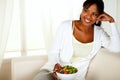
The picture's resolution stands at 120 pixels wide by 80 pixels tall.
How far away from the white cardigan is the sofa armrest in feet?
0.58

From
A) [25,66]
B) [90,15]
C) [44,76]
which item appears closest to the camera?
[44,76]

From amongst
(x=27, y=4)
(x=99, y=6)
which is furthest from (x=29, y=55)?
(x=99, y=6)

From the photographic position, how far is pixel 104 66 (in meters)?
1.89

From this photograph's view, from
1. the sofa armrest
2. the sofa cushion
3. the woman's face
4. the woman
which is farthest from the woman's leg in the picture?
the woman's face

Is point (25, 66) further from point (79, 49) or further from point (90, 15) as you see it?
point (90, 15)

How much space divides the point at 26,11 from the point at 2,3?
9.5 inches

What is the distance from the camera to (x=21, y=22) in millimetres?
2152

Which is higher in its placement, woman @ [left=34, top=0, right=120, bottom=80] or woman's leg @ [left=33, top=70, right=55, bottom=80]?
woman @ [left=34, top=0, right=120, bottom=80]

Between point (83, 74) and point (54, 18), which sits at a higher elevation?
point (54, 18)

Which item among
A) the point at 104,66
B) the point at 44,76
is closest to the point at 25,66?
the point at 44,76

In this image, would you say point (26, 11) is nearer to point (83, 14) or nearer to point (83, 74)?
point (83, 14)

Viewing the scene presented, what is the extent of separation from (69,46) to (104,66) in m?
0.33

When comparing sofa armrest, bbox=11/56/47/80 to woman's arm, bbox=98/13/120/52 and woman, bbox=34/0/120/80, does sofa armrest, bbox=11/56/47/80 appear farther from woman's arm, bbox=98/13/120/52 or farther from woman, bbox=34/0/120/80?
woman's arm, bbox=98/13/120/52

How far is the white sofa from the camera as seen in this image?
5.99 ft
